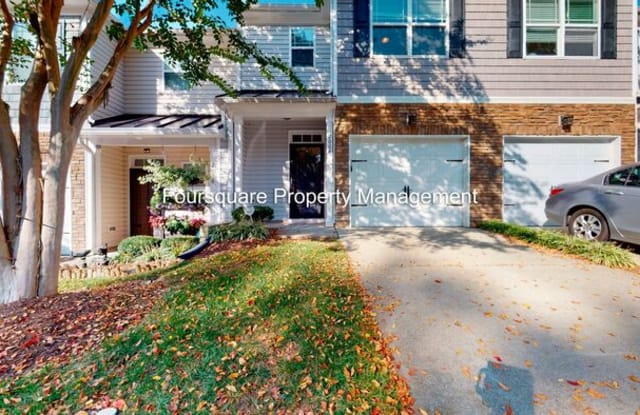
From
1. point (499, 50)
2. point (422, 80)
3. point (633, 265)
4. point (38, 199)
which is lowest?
point (633, 265)

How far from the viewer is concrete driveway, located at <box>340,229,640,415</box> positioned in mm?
2174

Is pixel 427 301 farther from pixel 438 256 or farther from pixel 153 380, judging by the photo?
pixel 153 380

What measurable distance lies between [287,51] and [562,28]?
7062mm

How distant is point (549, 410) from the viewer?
206 centimetres

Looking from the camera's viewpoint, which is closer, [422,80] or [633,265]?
[633,265]

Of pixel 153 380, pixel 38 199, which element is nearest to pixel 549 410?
pixel 153 380

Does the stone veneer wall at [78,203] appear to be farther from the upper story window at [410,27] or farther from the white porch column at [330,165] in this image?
the upper story window at [410,27]

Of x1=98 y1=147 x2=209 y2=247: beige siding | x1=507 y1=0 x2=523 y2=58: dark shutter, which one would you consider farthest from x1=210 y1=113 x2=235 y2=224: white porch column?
x1=507 y1=0 x2=523 y2=58: dark shutter

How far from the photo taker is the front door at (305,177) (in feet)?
31.8

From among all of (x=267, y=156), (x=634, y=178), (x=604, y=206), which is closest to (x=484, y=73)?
(x=634, y=178)

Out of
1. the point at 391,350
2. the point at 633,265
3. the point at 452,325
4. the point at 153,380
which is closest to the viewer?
the point at 153,380

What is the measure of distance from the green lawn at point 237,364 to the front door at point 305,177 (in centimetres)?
607

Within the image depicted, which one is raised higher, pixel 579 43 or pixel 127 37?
pixel 579 43

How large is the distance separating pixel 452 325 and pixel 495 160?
20.3 ft
